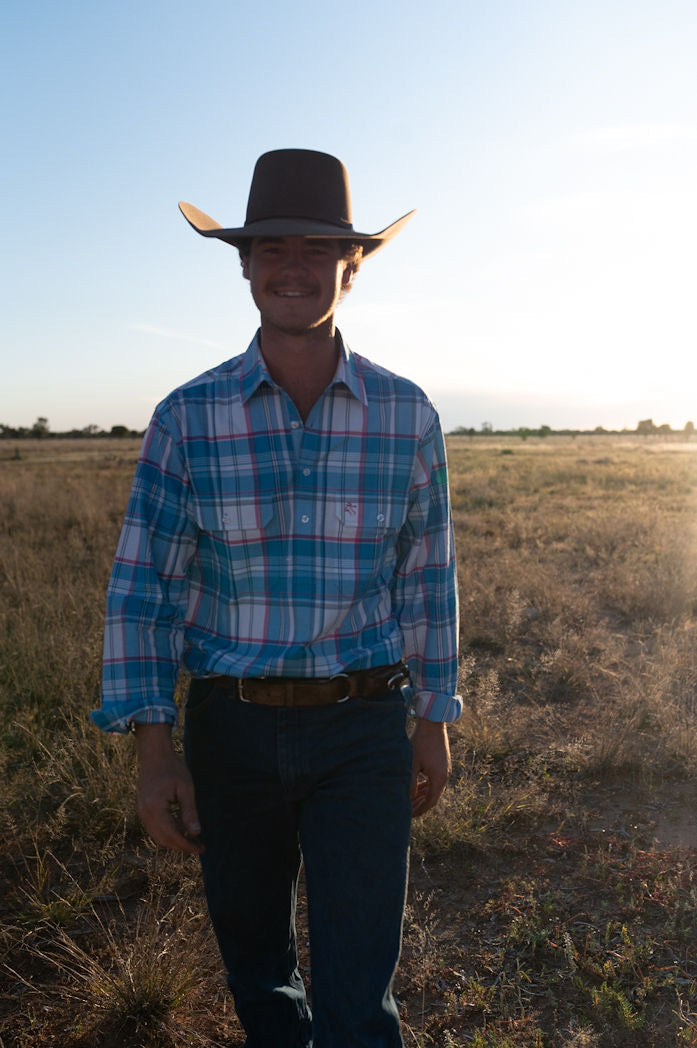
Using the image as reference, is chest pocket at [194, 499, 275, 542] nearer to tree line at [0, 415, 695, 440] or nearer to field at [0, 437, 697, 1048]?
field at [0, 437, 697, 1048]

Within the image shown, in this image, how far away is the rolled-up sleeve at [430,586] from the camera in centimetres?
206

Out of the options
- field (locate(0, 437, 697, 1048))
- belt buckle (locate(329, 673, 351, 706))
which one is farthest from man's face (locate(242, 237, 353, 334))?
field (locate(0, 437, 697, 1048))

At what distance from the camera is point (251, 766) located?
1.86 metres

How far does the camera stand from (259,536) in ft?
6.28

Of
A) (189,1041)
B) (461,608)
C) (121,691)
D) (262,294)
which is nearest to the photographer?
(121,691)

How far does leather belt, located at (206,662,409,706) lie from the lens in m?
1.84

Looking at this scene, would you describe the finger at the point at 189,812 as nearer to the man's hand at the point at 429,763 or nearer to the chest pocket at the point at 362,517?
the man's hand at the point at 429,763

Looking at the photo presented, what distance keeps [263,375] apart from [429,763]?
42.6 inches

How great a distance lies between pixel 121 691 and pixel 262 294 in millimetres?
1025

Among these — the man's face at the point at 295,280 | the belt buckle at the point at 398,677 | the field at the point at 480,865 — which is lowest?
the field at the point at 480,865

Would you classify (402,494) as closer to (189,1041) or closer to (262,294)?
(262,294)

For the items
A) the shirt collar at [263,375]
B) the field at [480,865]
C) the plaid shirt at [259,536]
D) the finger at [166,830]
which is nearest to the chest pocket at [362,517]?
the plaid shirt at [259,536]

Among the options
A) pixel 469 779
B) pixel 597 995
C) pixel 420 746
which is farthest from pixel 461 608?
pixel 420 746

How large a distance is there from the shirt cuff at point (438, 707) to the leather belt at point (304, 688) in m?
0.20
